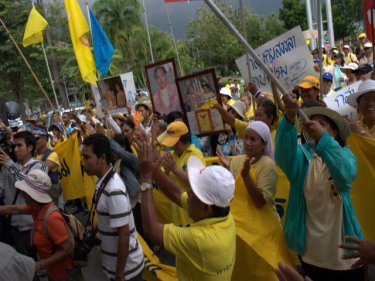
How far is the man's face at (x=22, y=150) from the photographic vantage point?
4.03 metres

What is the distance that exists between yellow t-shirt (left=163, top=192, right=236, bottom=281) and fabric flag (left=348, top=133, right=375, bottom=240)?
1.73m

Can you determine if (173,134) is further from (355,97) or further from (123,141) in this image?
(355,97)

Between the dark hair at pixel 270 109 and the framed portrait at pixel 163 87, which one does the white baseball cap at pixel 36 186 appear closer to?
the dark hair at pixel 270 109

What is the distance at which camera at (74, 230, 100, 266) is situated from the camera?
2.93 meters

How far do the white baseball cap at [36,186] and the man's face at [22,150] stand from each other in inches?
46.2

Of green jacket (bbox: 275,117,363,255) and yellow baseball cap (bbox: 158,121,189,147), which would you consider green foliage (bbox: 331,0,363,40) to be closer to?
yellow baseball cap (bbox: 158,121,189,147)

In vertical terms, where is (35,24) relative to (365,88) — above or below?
above

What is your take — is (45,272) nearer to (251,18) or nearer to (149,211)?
(149,211)

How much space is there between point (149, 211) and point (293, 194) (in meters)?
1.10

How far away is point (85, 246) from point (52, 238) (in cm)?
27

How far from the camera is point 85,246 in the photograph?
9.65 feet

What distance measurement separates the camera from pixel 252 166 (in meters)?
3.08

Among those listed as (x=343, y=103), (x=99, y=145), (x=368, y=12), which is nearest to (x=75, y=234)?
(x=99, y=145)

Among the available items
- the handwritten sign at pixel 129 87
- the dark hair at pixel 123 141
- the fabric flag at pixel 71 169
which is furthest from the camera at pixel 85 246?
the handwritten sign at pixel 129 87
